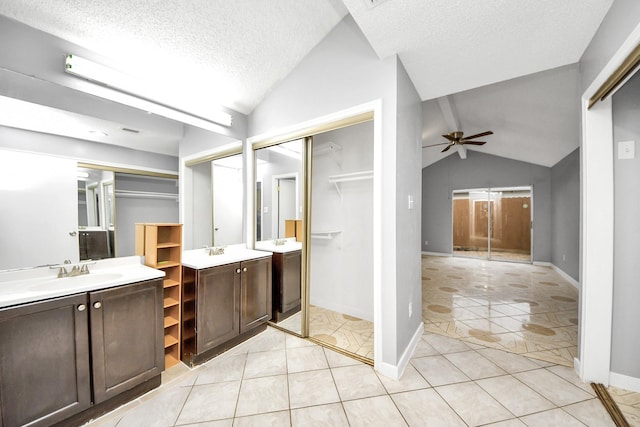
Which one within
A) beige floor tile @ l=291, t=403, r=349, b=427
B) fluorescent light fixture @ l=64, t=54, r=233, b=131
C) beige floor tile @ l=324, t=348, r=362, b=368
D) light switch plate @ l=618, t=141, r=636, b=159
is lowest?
beige floor tile @ l=324, t=348, r=362, b=368

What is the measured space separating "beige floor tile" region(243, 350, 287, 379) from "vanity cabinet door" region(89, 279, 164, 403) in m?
0.65

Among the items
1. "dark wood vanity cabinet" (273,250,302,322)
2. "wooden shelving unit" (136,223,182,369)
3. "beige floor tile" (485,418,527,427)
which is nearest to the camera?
"beige floor tile" (485,418,527,427)

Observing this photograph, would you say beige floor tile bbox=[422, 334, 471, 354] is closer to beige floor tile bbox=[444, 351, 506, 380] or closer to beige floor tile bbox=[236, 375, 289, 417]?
beige floor tile bbox=[444, 351, 506, 380]

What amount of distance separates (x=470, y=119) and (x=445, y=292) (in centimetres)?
320

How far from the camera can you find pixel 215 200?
8.41 feet

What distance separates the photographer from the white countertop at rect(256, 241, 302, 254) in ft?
8.64

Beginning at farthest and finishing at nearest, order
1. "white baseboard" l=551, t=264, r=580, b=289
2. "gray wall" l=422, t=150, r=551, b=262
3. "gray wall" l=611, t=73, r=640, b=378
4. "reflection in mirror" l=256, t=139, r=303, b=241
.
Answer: "gray wall" l=422, t=150, r=551, b=262, "white baseboard" l=551, t=264, r=580, b=289, "reflection in mirror" l=256, t=139, r=303, b=241, "gray wall" l=611, t=73, r=640, b=378

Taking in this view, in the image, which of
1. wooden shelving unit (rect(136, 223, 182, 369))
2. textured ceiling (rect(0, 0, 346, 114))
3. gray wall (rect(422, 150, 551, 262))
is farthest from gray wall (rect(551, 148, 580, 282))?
wooden shelving unit (rect(136, 223, 182, 369))

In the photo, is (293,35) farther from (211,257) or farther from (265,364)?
(265,364)

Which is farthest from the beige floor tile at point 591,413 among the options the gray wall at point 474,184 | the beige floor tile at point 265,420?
the gray wall at point 474,184

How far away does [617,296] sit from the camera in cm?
167

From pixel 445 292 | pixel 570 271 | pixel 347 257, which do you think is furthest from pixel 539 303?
pixel 347 257

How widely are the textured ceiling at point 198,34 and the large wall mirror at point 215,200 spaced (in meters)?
0.68

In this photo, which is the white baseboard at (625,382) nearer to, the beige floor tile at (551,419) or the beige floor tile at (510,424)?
the beige floor tile at (551,419)
